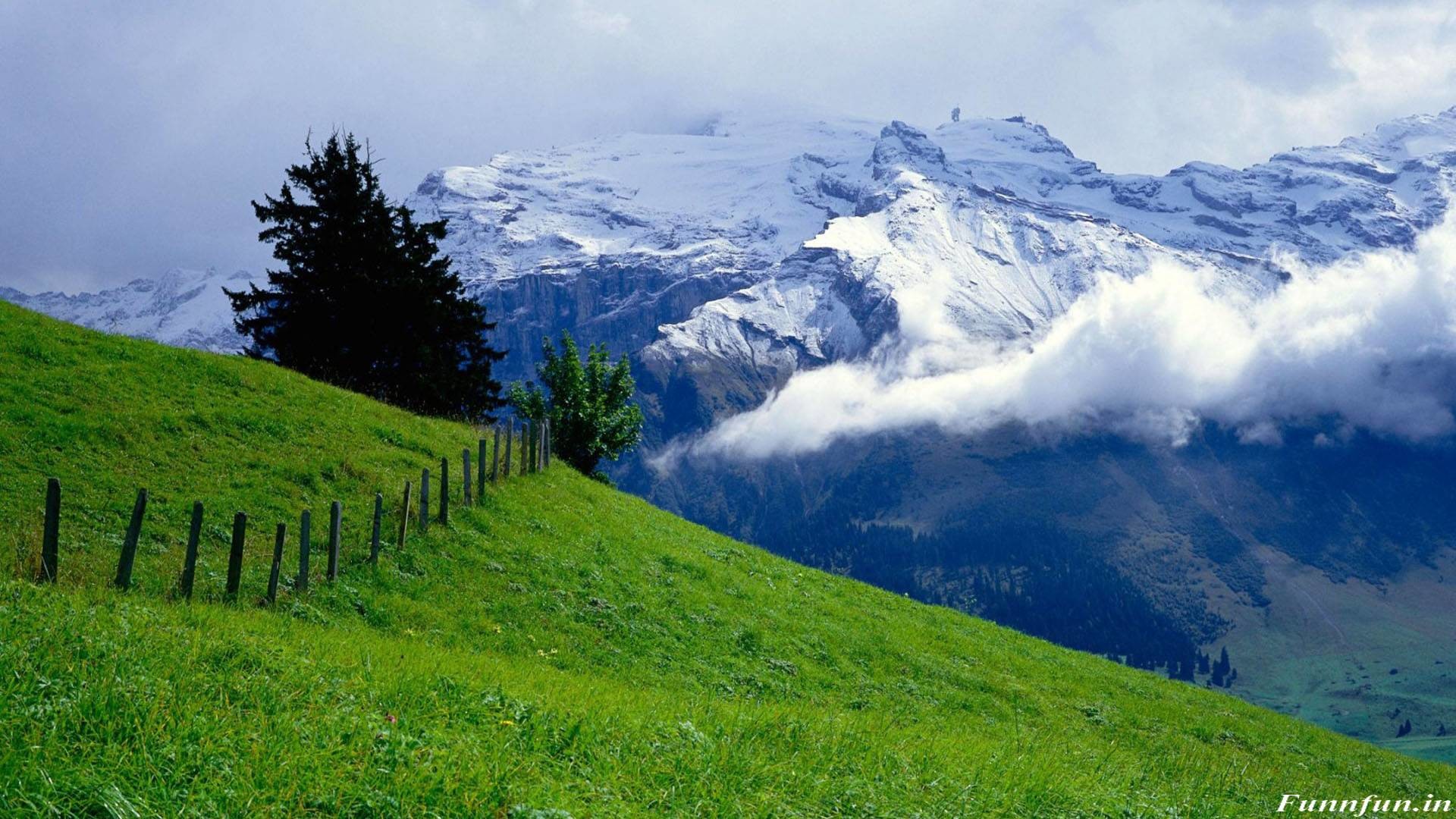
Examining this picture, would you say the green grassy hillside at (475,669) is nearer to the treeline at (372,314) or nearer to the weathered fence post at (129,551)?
the weathered fence post at (129,551)

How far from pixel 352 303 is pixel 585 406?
16.5 metres

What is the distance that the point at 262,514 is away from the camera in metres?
26.4

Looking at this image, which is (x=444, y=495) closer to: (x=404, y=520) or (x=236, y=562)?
(x=404, y=520)

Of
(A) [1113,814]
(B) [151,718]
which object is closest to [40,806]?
(B) [151,718]

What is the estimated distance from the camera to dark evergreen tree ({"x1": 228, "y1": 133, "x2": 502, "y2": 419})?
5453 centimetres

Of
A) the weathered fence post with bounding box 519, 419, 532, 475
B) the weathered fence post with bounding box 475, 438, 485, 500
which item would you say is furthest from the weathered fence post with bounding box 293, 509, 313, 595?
the weathered fence post with bounding box 519, 419, 532, 475

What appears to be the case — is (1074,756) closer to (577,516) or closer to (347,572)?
(347,572)

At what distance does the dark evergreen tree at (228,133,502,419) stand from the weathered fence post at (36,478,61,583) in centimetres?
3390

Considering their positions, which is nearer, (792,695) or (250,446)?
(792,695)

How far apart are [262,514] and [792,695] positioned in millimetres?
16078

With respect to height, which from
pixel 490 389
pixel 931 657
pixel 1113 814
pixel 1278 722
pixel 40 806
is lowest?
pixel 1278 722

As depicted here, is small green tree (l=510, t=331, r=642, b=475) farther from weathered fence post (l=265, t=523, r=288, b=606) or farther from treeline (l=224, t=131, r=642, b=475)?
weathered fence post (l=265, t=523, r=288, b=606)

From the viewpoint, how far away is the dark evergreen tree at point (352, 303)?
54531 millimetres

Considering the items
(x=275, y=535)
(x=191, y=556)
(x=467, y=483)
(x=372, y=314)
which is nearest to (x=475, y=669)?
(x=191, y=556)
